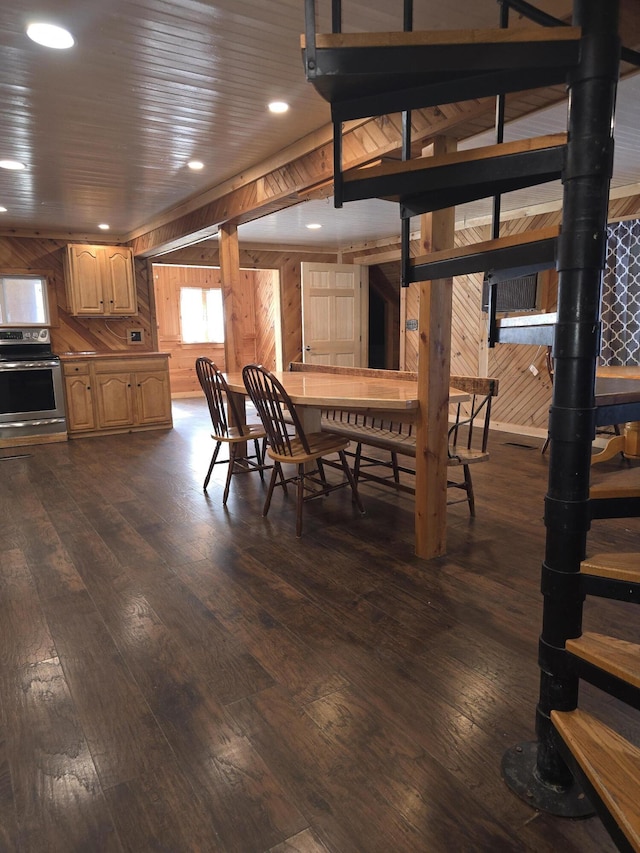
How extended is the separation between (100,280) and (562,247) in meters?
6.49

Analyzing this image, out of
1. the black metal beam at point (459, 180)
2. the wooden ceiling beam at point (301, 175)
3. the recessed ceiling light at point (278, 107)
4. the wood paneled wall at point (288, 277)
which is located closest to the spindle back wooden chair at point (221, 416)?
the wooden ceiling beam at point (301, 175)

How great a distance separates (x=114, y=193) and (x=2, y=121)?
5.64 ft

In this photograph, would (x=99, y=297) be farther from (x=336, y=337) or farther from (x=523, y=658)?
(x=523, y=658)

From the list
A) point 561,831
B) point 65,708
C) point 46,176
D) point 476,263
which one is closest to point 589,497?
point 476,263

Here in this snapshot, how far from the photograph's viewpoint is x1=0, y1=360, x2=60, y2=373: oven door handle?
5.63 metres

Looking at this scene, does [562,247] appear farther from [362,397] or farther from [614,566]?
[362,397]

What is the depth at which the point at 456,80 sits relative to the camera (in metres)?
1.29

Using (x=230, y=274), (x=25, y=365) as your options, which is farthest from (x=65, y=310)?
(x=230, y=274)

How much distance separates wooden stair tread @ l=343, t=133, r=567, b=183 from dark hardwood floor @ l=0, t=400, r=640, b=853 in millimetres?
1558

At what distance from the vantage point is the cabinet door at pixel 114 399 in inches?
246

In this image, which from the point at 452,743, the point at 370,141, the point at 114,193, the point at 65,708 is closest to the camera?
the point at 452,743

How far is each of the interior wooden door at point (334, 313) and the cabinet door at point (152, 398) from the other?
194 cm

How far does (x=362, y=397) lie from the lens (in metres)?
2.88

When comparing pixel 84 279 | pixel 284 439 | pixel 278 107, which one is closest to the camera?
pixel 278 107
